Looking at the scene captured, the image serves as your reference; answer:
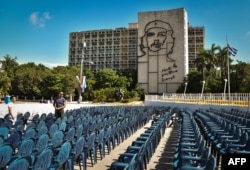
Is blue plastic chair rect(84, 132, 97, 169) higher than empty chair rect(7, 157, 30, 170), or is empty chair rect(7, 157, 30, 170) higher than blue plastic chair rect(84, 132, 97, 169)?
empty chair rect(7, 157, 30, 170)

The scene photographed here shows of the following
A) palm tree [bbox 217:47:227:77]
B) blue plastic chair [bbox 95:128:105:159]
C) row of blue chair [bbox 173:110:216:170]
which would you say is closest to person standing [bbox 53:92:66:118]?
blue plastic chair [bbox 95:128:105:159]

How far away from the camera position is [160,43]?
86.7m

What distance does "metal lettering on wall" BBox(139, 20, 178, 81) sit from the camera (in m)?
85.4

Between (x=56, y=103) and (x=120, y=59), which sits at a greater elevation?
(x=120, y=59)

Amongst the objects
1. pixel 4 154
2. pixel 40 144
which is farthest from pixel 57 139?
pixel 4 154

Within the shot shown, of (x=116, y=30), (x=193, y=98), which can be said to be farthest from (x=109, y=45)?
(x=193, y=98)

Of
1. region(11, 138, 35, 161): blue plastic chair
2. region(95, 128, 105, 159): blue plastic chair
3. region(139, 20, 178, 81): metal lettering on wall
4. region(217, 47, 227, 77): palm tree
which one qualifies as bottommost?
region(95, 128, 105, 159): blue plastic chair

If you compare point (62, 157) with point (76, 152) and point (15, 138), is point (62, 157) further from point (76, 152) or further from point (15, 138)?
point (15, 138)

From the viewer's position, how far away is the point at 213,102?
2898 cm

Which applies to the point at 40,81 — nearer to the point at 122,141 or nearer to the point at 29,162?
the point at 122,141

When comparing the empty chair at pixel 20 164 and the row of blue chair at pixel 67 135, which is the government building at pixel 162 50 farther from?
the empty chair at pixel 20 164

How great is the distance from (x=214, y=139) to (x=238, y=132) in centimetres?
76

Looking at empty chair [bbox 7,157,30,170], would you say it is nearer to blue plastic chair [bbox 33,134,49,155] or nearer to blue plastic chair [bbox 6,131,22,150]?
blue plastic chair [bbox 33,134,49,155]

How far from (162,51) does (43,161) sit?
8359cm
